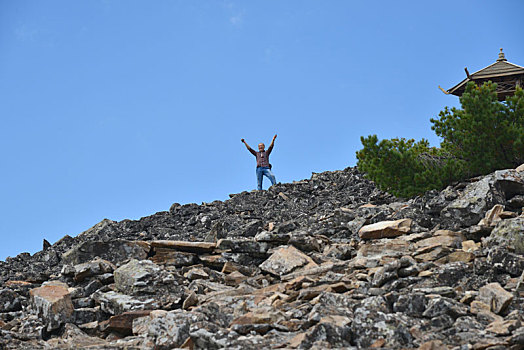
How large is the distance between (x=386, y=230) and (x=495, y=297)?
13.1ft

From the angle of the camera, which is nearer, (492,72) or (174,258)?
(174,258)

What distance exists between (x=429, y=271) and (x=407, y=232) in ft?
9.14

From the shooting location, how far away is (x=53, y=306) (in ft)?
28.6

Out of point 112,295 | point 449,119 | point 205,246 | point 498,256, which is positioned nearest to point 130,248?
point 205,246

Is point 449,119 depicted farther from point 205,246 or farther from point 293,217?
point 205,246

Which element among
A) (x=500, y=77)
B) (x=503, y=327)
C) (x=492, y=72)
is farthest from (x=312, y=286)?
A: (x=500, y=77)

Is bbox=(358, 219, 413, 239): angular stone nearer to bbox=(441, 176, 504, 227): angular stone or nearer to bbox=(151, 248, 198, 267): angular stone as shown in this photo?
bbox=(441, 176, 504, 227): angular stone

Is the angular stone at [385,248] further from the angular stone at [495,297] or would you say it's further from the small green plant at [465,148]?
the small green plant at [465,148]

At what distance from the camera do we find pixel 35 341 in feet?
27.2

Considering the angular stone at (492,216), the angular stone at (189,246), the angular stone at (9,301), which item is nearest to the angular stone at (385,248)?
the angular stone at (492,216)

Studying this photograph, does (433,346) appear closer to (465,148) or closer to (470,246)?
(470,246)

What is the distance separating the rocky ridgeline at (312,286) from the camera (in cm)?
656

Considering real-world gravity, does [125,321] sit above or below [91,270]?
below

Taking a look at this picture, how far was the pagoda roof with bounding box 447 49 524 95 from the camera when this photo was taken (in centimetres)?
2470
